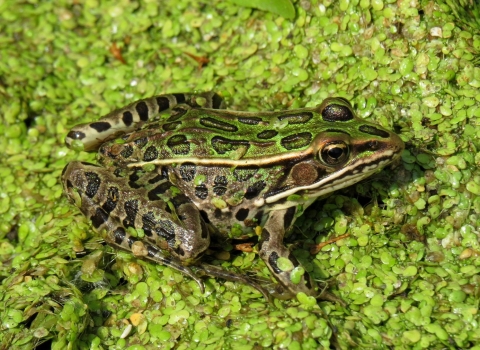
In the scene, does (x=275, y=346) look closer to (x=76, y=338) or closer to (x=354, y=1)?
(x=76, y=338)

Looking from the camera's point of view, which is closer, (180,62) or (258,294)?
(258,294)

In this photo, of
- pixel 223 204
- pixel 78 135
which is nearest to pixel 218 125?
pixel 223 204

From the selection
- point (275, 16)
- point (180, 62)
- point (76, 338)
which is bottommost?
point (76, 338)

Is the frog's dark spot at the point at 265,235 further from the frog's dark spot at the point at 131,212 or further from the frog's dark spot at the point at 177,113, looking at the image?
the frog's dark spot at the point at 177,113

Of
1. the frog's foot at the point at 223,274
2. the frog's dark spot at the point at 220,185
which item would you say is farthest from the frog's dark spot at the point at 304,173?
the frog's foot at the point at 223,274

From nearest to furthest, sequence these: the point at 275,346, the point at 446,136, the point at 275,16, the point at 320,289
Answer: the point at 275,346, the point at 320,289, the point at 446,136, the point at 275,16

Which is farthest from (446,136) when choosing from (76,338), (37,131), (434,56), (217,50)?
(37,131)

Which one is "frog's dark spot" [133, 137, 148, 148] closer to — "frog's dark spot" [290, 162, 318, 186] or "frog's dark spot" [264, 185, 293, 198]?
"frog's dark spot" [264, 185, 293, 198]

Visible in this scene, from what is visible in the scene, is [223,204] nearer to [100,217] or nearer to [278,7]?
[100,217]
